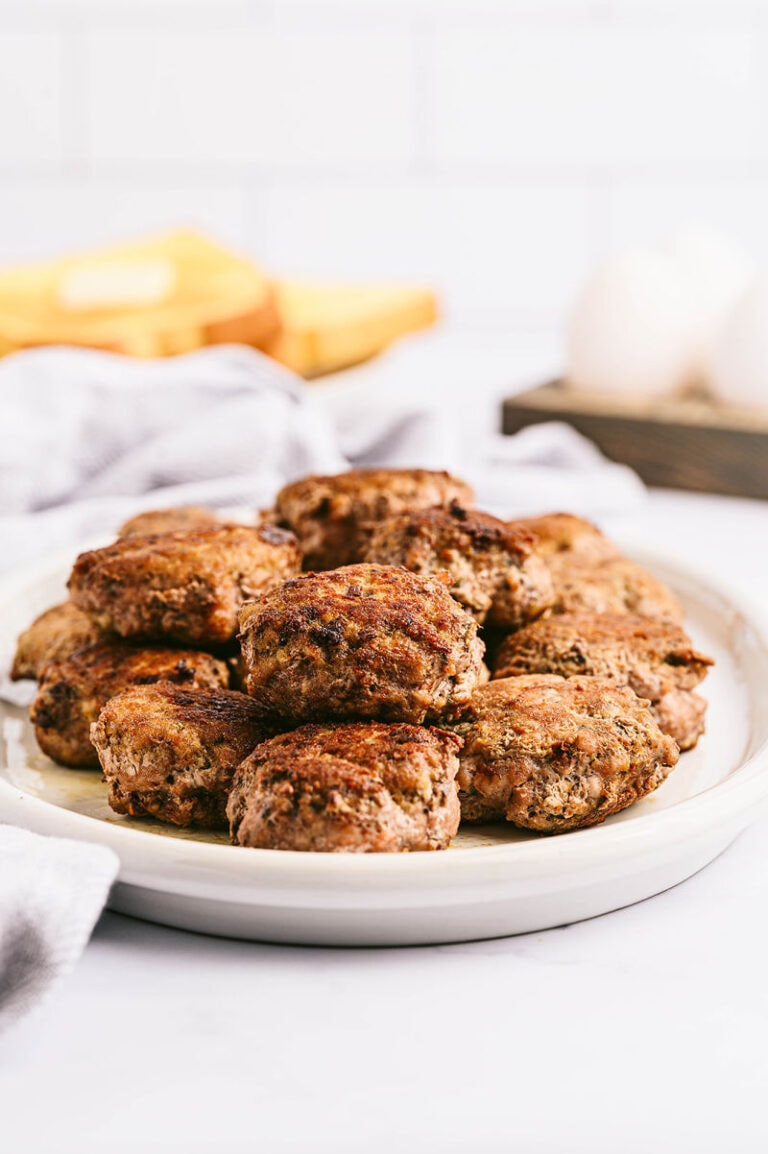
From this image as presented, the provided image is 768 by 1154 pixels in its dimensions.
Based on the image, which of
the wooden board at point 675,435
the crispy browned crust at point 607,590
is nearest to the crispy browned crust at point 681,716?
the crispy browned crust at point 607,590

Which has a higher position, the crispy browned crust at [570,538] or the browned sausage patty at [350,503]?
the browned sausage patty at [350,503]

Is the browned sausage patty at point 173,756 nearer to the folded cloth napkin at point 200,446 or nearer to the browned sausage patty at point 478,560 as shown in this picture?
the browned sausage patty at point 478,560

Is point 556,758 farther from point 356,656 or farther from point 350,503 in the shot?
point 350,503

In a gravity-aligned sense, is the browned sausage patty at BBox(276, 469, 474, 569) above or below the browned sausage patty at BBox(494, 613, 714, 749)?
above

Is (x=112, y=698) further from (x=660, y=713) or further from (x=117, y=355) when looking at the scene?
(x=117, y=355)

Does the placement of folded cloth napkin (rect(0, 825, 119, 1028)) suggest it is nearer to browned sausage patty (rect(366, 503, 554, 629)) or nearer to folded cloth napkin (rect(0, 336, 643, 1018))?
browned sausage patty (rect(366, 503, 554, 629))

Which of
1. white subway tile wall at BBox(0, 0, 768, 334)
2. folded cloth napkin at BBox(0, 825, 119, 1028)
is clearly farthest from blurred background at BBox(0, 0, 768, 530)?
folded cloth napkin at BBox(0, 825, 119, 1028)

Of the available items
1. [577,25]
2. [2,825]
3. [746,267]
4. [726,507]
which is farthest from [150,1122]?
[577,25]
